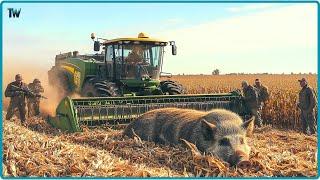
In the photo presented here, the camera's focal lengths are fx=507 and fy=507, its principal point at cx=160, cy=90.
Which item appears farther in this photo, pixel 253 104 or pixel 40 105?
pixel 40 105

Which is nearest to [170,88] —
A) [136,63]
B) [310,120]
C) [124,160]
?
[136,63]

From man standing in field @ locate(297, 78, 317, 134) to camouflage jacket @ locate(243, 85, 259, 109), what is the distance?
3.99 ft

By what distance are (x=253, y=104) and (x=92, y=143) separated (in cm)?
571

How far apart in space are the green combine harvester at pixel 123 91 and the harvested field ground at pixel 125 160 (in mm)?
1671

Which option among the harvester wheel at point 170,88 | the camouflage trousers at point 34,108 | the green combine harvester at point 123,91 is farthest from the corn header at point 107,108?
the camouflage trousers at point 34,108

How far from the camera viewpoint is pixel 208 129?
849cm

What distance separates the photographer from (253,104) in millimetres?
14336

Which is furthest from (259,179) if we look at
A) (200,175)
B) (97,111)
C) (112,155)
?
(97,111)

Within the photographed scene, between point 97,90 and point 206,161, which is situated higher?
point 97,90

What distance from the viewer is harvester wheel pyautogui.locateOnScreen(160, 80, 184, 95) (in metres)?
15.4

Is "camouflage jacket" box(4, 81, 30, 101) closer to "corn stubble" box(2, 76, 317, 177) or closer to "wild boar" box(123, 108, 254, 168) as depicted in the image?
"corn stubble" box(2, 76, 317, 177)

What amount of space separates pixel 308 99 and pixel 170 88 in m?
4.12

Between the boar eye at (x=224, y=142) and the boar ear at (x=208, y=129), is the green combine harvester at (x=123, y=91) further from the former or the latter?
the boar eye at (x=224, y=142)

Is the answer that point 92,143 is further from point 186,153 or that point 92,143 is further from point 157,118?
point 186,153
